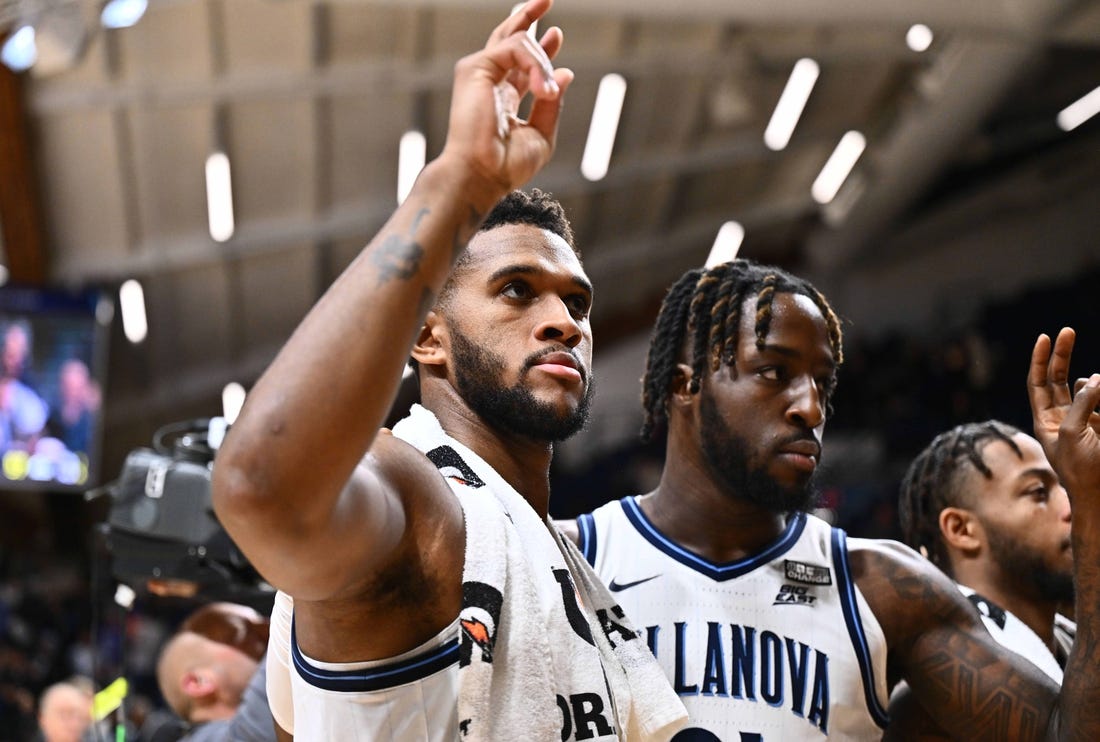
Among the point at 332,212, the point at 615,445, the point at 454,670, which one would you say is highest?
the point at 454,670

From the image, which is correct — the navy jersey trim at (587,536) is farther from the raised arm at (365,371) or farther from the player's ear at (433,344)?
the raised arm at (365,371)

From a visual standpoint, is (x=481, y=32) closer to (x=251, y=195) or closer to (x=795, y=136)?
(x=251, y=195)

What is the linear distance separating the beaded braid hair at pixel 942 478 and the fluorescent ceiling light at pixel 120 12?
5.22 m

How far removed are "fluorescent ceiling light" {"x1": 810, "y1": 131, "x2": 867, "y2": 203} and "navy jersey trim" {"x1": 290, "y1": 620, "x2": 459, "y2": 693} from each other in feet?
42.6

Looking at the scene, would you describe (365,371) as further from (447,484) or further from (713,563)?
(713,563)

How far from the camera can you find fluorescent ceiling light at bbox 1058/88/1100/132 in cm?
1389

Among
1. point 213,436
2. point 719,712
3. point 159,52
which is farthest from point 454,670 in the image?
point 159,52

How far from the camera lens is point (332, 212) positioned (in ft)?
38.4

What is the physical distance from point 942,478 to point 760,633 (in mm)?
920

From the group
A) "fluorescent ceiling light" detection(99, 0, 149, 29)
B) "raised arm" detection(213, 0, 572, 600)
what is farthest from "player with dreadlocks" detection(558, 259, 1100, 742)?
"fluorescent ceiling light" detection(99, 0, 149, 29)

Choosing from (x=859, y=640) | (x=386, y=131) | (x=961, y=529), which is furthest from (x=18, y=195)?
(x=859, y=640)

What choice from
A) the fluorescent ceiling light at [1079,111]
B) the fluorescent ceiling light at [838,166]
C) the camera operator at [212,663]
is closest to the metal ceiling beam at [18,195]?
the camera operator at [212,663]

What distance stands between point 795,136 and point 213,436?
10.7 metres

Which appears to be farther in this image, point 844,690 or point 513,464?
point 844,690
